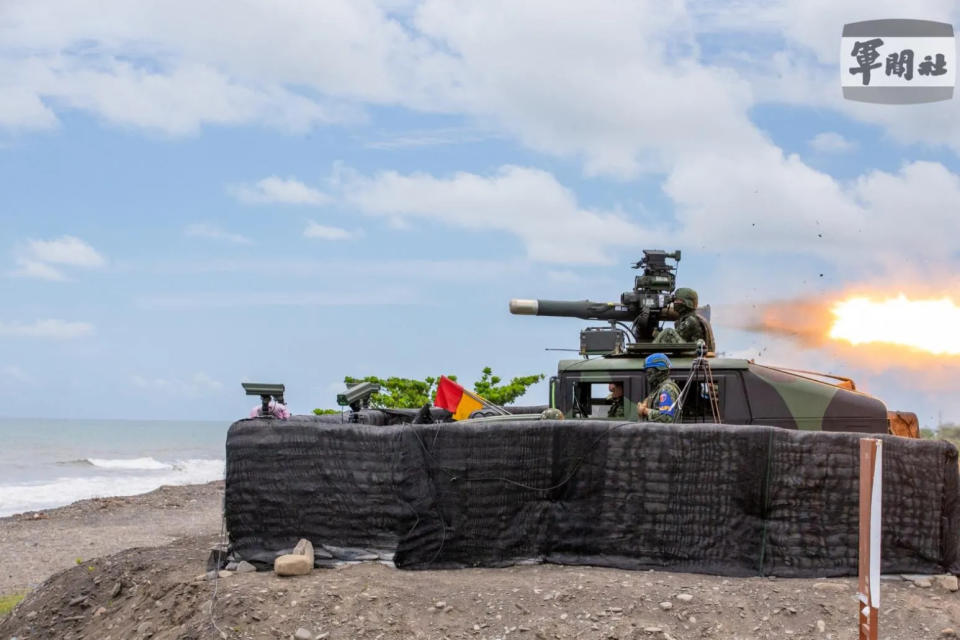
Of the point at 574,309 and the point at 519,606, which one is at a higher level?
the point at 574,309

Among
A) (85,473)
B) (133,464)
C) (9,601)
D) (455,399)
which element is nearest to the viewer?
(9,601)

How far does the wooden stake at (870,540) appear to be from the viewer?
6602 mm

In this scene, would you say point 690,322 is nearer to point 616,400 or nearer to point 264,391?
point 616,400

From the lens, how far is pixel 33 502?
32.9 meters

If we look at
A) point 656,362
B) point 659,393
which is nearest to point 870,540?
point 659,393

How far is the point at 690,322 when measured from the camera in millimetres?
12898

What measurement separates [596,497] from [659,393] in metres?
1.77

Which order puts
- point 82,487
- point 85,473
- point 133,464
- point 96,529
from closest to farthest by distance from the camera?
point 96,529, point 82,487, point 85,473, point 133,464

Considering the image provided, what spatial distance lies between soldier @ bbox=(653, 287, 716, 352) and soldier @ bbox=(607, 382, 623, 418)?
1.39 m

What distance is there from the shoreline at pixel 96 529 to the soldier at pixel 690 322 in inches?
256

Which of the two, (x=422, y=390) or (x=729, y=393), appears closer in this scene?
(x=729, y=393)

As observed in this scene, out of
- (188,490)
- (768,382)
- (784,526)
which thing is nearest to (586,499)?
(784,526)

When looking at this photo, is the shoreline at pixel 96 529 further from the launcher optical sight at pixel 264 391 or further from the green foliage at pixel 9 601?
the launcher optical sight at pixel 264 391

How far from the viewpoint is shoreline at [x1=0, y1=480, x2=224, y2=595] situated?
16344mm
